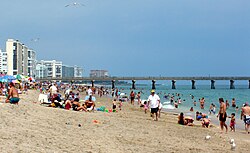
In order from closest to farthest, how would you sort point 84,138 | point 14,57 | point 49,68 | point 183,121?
point 84,138
point 183,121
point 14,57
point 49,68

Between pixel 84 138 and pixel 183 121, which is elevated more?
pixel 84 138

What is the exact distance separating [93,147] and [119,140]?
56.9 inches

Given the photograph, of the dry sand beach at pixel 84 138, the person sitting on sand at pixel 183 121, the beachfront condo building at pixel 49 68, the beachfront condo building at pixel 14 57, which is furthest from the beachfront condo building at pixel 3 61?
the dry sand beach at pixel 84 138

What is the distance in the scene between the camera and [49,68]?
562ft

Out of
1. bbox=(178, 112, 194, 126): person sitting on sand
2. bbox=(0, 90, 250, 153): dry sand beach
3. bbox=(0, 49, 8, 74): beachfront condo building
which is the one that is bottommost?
bbox=(178, 112, 194, 126): person sitting on sand

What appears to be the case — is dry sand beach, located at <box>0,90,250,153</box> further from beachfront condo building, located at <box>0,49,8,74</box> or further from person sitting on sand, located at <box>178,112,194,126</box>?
beachfront condo building, located at <box>0,49,8,74</box>

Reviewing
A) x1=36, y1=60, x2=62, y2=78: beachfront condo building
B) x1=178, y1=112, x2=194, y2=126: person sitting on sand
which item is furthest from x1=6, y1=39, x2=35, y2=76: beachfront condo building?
x1=178, y1=112, x2=194, y2=126: person sitting on sand

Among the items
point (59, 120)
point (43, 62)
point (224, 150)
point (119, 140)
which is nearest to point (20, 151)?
point (119, 140)

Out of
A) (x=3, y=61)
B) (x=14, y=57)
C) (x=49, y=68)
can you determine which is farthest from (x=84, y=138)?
(x=49, y=68)

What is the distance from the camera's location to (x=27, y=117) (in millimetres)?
9664

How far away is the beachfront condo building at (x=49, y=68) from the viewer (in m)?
154

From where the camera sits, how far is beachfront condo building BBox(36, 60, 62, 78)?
154375 mm

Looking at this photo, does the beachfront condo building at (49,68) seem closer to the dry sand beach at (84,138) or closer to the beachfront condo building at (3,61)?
the beachfront condo building at (3,61)

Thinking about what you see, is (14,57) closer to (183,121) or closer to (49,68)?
(49,68)
